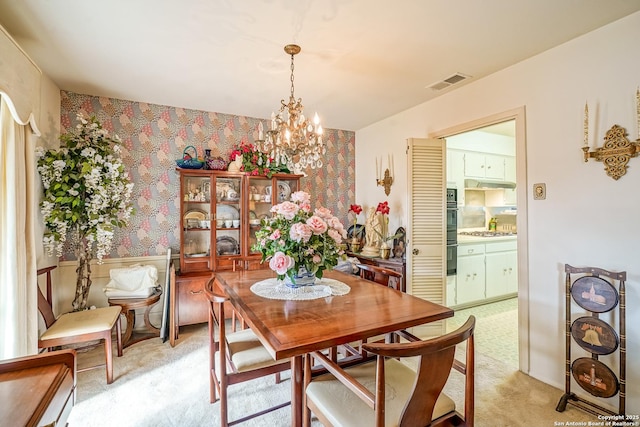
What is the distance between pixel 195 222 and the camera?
346 cm

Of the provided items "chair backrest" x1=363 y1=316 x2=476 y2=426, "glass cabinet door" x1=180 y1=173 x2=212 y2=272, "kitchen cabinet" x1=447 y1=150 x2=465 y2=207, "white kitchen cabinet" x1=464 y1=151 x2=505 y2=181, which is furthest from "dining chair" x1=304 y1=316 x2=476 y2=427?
"white kitchen cabinet" x1=464 y1=151 x2=505 y2=181

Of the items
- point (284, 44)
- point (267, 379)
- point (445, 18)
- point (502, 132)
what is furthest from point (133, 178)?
point (502, 132)

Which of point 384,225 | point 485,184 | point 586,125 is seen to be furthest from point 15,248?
point 485,184

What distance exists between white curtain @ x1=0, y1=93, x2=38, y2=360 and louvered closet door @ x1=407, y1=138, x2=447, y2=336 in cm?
308

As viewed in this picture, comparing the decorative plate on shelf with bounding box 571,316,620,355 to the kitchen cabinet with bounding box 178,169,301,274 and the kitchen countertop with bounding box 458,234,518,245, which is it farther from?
the kitchen cabinet with bounding box 178,169,301,274

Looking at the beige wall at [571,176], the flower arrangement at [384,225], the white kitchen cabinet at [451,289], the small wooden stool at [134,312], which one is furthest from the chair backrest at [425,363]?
the white kitchen cabinet at [451,289]

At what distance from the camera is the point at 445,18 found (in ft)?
6.10

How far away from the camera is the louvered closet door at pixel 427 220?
3094 millimetres

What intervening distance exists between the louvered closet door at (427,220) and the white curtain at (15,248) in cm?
308

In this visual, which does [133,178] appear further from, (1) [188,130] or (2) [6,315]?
(2) [6,315]

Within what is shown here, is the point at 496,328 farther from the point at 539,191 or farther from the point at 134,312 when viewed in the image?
the point at 134,312

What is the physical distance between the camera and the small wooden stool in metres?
2.81

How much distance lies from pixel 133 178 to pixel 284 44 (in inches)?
92.0

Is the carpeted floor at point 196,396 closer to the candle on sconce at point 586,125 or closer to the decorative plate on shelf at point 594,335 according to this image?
the decorative plate on shelf at point 594,335
